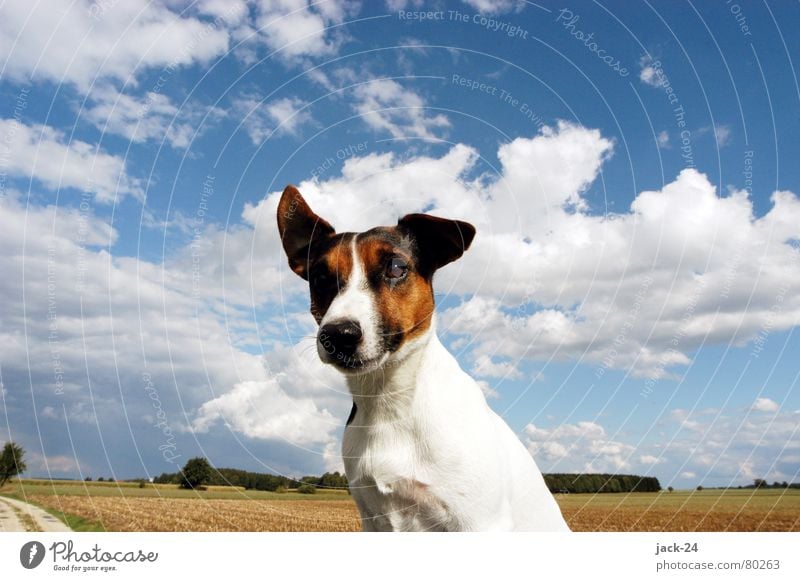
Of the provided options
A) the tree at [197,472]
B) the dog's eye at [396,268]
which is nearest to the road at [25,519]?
the tree at [197,472]

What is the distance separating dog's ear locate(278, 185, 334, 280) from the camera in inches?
207

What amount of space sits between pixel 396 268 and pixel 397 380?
889mm

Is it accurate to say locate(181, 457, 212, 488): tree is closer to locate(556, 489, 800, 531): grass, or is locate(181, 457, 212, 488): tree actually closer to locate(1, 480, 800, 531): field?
locate(1, 480, 800, 531): field

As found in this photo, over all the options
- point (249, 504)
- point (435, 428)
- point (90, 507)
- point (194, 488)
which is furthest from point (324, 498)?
point (435, 428)

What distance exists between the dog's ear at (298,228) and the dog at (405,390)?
0.02m

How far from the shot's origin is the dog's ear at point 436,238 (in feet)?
16.5

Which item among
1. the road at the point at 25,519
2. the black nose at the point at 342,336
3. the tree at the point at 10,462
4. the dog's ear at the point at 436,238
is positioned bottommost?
the road at the point at 25,519

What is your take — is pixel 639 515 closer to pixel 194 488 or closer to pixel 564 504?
pixel 564 504

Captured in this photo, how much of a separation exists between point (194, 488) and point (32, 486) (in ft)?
6.29

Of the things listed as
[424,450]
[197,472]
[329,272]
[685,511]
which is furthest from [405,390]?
[685,511]

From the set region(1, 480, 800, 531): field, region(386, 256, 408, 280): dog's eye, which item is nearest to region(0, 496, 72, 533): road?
region(1, 480, 800, 531): field

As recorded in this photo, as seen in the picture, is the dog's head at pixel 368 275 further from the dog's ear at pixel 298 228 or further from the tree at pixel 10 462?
the tree at pixel 10 462
